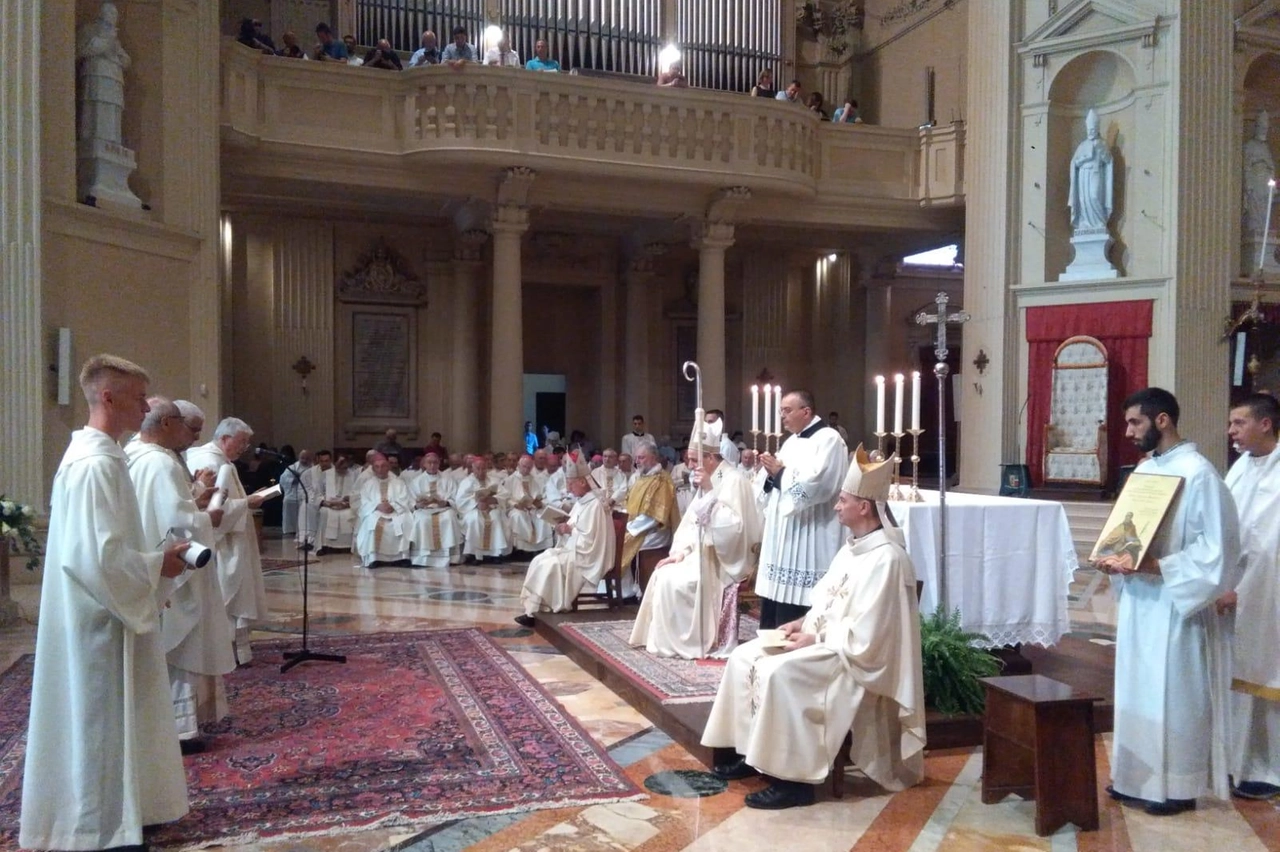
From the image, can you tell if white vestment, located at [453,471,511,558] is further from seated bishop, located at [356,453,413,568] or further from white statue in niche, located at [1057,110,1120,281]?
white statue in niche, located at [1057,110,1120,281]

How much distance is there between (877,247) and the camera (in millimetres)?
17250

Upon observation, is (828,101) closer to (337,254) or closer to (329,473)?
(337,254)

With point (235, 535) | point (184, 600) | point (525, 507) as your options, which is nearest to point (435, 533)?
point (525, 507)

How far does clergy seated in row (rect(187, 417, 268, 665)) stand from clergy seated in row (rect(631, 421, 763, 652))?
8.09 ft

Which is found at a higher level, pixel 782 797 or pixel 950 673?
pixel 950 673

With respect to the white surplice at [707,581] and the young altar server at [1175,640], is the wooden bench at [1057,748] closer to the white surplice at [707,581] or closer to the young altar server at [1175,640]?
the young altar server at [1175,640]

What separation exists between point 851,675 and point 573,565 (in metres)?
3.99

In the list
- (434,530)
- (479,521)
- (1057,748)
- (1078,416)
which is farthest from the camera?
(1078,416)

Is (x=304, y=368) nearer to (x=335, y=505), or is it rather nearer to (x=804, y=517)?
(x=335, y=505)

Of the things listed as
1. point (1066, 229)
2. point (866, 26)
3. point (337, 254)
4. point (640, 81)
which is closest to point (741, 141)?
point (640, 81)

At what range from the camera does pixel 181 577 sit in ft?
16.2

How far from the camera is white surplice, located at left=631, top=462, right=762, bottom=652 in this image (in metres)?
6.55

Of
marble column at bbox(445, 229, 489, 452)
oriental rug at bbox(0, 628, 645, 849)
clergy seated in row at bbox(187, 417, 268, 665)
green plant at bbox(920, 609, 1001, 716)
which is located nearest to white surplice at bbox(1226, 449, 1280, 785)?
green plant at bbox(920, 609, 1001, 716)

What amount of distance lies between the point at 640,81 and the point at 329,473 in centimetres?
720
